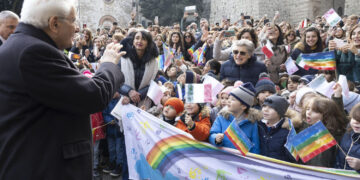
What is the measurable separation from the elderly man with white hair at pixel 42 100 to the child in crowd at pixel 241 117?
2055 millimetres

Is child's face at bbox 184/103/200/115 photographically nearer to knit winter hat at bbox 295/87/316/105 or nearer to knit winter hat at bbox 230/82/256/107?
knit winter hat at bbox 230/82/256/107

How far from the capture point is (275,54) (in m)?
7.12

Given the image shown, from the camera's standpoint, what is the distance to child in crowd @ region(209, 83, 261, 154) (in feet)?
13.0

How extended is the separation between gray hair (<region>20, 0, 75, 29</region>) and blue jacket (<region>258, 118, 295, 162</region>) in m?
2.46

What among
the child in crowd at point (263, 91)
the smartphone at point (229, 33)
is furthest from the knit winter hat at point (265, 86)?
the smartphone at point (229, 33)

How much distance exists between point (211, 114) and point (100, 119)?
1904 millimetres

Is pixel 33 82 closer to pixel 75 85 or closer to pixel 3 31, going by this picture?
pixel 75 85

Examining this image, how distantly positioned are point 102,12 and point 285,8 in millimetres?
14433

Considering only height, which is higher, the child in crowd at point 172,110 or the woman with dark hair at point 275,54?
the woman with dark hair at point 275,54

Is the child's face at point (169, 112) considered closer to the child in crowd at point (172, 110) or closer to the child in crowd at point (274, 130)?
the child in crowd at point (172, 110)

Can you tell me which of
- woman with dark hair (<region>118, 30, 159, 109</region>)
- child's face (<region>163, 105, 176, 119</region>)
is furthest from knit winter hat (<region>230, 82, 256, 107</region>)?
woman with dark hair (<region>118, 30, 159, 109</region>)

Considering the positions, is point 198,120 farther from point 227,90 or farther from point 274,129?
point 274,129

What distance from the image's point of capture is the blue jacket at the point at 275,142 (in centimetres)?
379

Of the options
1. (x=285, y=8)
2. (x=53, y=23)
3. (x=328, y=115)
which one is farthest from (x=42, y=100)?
(x=285, y=8)
